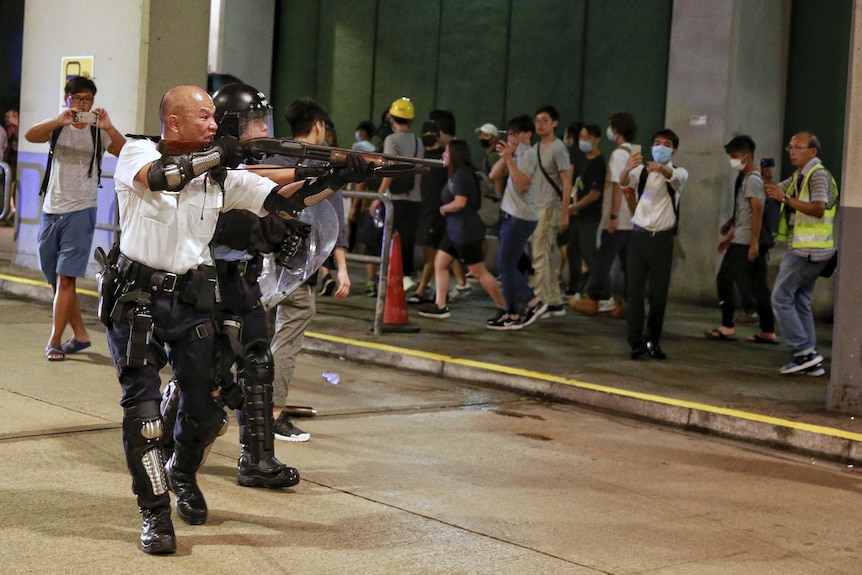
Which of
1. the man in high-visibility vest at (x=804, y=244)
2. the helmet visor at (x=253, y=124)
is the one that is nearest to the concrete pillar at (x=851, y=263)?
the man in high-visibility vest at (x=804, y=244)

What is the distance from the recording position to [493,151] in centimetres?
1426

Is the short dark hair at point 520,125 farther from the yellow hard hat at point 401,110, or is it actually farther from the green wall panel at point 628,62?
the green wall panel at point 628,62

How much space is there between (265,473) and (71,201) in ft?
13.5

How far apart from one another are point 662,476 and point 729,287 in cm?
518

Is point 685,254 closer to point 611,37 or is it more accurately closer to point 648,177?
point 611,37

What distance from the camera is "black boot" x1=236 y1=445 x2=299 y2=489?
5.86 m

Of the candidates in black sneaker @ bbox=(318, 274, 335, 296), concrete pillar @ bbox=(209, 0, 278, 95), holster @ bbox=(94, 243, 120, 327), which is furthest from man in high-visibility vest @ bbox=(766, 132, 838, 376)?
concrete pillar @ bbox=(209, 0, 278, 95)

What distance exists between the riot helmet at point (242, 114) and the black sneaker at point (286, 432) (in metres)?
1.91

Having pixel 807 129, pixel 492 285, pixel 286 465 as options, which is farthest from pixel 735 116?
pixel 286 465

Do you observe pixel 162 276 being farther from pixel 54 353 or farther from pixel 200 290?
pixel 54 353

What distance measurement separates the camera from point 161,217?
495 centimetres

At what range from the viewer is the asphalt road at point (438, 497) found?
16.3ft

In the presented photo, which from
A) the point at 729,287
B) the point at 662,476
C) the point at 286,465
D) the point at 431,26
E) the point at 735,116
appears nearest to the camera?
the point at 286,465

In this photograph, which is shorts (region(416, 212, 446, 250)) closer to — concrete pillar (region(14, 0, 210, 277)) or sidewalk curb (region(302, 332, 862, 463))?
sidewalk curb (region(302, 332, 862, 463))
